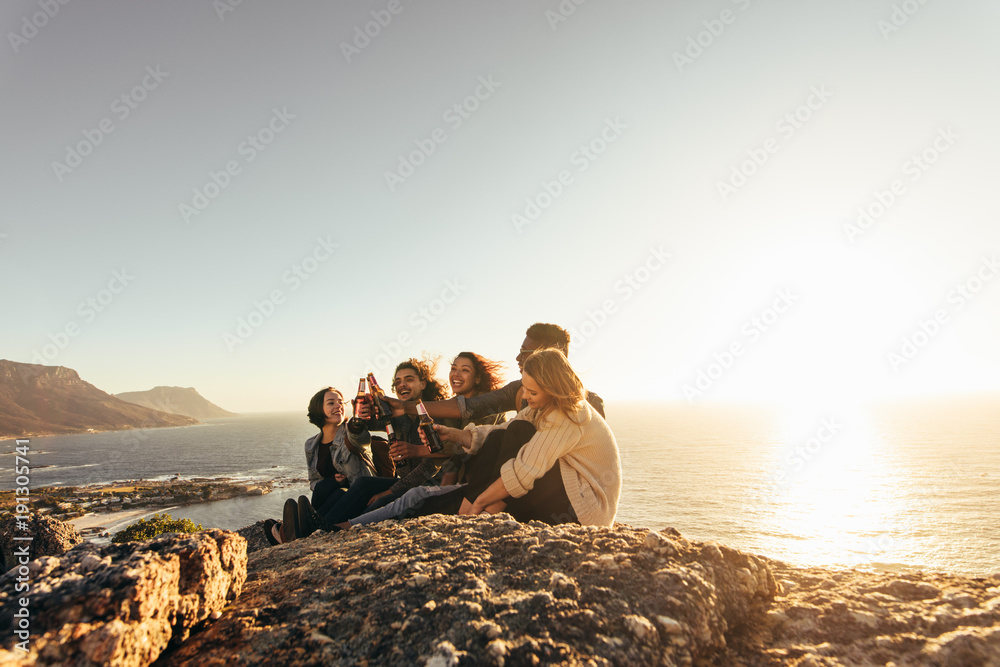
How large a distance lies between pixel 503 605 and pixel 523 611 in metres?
0.09

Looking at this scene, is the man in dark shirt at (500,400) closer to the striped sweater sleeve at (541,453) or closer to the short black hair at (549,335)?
the short black hair at (549,335)

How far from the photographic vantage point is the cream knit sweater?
4.20 m

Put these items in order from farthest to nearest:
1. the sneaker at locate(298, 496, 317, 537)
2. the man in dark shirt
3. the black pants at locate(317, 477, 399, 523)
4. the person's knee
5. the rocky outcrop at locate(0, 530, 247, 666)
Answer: the man in dark shirt < the black pants at locate(317, 477, 399, 523) < the sneaker at locate(298, 496, 317, 537) < the person's knee < the rocky outcrop at locate(0, 530, 247, 666)

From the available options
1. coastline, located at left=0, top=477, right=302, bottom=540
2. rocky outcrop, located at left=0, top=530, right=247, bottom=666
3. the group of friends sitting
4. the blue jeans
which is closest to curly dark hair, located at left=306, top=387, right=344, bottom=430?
the group of friends sitting

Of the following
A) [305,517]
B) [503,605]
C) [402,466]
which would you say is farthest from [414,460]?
[503,605]

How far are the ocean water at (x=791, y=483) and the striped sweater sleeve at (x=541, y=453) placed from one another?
2169 centimetres

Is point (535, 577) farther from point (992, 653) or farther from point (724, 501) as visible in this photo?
point (724, 501)

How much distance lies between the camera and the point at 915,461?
85875 mm

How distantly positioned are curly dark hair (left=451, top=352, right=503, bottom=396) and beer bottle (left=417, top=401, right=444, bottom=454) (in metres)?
1.10

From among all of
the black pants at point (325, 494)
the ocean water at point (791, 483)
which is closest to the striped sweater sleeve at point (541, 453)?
the black pants at point (325, 494)

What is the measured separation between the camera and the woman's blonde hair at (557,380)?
4.22 meters

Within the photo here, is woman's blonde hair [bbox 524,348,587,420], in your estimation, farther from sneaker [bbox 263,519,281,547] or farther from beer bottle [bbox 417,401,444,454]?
sneaker [bbox 263,519,281,547]

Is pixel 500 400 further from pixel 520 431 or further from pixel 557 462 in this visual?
pixel 557 462

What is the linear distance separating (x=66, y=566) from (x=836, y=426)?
627 feet
